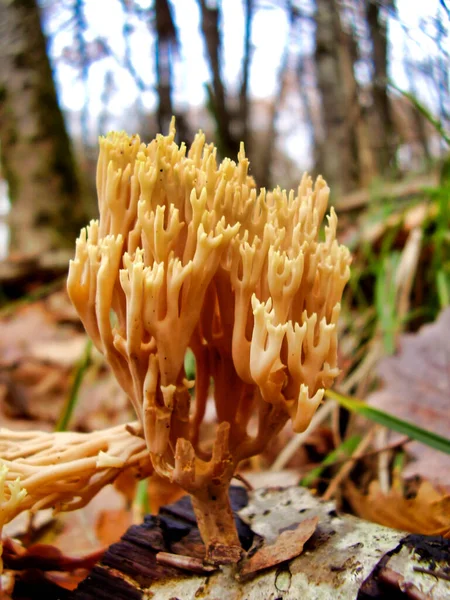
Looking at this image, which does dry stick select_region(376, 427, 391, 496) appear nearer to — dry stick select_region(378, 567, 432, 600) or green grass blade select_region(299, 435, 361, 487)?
green grass blade select_region(299, 435, 361, 487)

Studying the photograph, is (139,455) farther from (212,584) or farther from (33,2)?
(33,2)

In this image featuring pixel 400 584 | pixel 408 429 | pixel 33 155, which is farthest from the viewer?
pixel 33 155

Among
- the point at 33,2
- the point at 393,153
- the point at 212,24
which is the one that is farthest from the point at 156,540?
the point at 393,153

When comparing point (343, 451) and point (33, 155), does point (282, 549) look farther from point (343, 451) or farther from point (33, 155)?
point (33, 155)

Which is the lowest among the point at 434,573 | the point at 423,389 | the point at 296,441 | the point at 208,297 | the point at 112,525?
the point at 112,525

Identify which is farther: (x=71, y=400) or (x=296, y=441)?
(x=296, y=441)

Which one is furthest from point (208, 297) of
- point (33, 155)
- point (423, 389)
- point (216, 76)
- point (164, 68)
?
point (33, 155)

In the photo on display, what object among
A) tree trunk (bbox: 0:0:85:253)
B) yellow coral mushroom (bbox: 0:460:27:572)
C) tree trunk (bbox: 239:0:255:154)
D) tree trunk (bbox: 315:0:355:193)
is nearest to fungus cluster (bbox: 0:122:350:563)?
yellow coral mushroom (bbox: 0:460:27:572)
